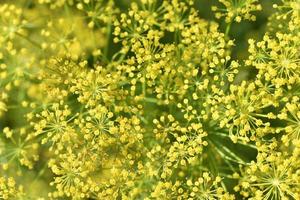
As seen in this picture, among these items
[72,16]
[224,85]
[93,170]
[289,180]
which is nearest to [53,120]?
[93,170]

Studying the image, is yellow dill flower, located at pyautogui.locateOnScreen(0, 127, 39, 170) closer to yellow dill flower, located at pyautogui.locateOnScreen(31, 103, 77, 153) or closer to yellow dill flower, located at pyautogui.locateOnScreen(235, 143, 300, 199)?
yellow dill flower, located at pyautogui.locateOnScreen(31, 103, 77, 153)

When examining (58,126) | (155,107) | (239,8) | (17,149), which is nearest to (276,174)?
(155,107)

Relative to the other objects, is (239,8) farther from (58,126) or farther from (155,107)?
(58,126)

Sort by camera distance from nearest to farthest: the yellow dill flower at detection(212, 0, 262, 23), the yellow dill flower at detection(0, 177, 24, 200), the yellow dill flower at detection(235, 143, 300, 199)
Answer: the yellow dill flower at detection(235, 143, 300, 199)
the yellow dill flower at detection(0, 177, 24, 200)
the yellow dill flower at detection(212, 0, 262, 23)

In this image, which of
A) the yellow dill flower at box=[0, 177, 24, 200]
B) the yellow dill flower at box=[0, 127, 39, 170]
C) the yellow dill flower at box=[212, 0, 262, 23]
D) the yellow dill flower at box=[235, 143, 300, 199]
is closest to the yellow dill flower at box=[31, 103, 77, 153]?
the yellow dill flower at box=[0, 127, 39, 170]

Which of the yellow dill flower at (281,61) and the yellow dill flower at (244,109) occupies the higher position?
the yellow dill flower at (281,61)

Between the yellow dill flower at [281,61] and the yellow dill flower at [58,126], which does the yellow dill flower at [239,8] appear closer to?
the yellow dill flower at [281,61]

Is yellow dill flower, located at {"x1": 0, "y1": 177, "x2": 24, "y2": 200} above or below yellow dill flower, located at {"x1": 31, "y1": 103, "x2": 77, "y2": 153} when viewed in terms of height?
below

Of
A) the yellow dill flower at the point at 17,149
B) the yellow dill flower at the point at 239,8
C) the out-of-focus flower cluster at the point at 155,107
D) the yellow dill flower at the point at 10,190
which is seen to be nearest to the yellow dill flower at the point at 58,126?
the out-of-focus flower cluster at the point at 155,107
